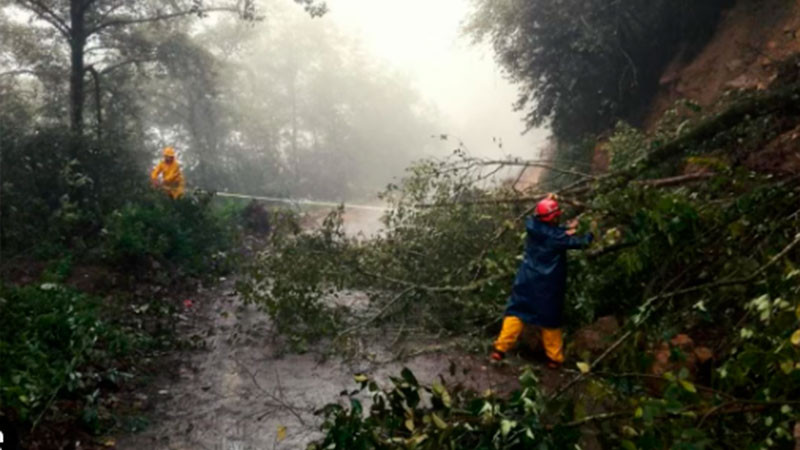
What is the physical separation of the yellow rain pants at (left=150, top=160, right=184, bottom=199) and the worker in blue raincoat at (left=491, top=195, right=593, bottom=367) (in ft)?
24.9

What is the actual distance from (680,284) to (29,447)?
15.1 feet

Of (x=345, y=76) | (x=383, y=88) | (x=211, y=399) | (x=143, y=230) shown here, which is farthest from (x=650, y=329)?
(x=383, y=88)

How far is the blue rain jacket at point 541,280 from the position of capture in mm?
5367

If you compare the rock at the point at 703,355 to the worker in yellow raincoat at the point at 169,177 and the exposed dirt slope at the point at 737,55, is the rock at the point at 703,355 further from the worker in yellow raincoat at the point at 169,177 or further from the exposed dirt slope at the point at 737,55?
the worker in yellow raincoat at the point at 169,177

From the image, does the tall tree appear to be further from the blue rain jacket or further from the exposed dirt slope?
the blue rain jacket

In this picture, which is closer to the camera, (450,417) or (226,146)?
(450,417)

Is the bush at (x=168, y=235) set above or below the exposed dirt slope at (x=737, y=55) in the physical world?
below

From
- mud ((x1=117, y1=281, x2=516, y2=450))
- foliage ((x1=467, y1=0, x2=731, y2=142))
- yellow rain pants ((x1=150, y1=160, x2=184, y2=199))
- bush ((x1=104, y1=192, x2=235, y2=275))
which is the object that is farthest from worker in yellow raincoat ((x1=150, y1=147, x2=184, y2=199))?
foliage ((x1=467, y1=0, x2=731, y2=142))

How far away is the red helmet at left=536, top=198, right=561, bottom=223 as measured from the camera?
529cm

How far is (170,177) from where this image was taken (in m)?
11.1

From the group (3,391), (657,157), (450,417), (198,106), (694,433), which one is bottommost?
(3,391)

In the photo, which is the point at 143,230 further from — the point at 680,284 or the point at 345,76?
the point at 345,76

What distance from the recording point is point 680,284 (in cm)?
460

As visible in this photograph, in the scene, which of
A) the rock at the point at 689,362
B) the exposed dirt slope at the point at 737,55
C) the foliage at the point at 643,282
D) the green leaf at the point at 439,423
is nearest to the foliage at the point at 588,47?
the exposed dirt slope at the point at 737,55
